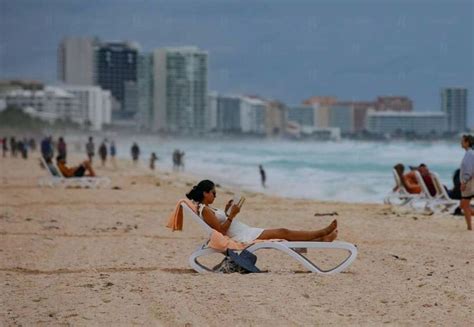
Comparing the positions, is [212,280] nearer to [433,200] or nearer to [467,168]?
[467,168]

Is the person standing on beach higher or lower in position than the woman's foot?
higher

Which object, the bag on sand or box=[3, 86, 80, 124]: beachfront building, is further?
box=[3, 86, 80, 124]: beachfront building

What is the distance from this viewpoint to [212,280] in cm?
724

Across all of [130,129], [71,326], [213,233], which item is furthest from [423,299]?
[130,129]

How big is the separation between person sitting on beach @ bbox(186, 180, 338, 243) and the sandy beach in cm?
30

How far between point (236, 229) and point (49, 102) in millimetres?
165911

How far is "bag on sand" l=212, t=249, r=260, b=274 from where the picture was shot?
7556mm

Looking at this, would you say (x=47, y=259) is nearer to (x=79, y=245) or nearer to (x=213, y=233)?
(x=79, y=245)

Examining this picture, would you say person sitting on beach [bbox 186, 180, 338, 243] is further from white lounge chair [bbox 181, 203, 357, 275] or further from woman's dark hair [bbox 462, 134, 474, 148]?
woman's dark hair [bbox 462, 134, 474, 148]

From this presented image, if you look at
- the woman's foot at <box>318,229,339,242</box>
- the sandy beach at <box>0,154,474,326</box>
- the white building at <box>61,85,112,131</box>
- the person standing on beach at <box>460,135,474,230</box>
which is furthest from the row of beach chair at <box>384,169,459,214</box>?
the white building at <box>61,85,112,131</box>

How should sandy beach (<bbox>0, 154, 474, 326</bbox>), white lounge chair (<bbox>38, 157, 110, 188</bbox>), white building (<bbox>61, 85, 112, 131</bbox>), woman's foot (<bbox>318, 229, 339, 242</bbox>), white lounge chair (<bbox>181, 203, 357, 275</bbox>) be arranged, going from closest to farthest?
sandy beach (<bbox>0, 154, 474, 326</bbox>) < white lounge chair (<bbox>181, 203, 357, 275</bbox>) < woman's foot (<bbox>318, 229, 339, 242</bbox>) < white lounge chair (<bbox>38, 157, 110, 188</bbox>) < white building (<bbox>61, 85, 112, 131</bbox>)

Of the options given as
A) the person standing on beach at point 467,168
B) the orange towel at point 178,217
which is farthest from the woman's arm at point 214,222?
the person standing on beach at point 467,168

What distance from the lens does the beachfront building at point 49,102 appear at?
163625 millimetres

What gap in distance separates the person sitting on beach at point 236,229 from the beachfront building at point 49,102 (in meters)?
148
